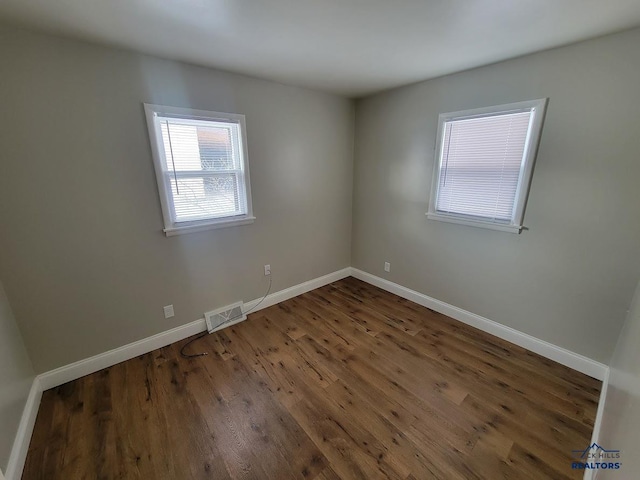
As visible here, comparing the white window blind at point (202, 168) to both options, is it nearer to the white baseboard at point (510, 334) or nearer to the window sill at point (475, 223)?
the window sill at point (475, 223)

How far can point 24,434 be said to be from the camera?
4.90 feet

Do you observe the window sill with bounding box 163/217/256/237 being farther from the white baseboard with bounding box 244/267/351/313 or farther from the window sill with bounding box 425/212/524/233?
the window sill with bounding box 425/212/524/233

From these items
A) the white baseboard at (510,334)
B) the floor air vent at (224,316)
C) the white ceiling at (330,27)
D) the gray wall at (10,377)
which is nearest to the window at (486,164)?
the white ceiling at (330,27)

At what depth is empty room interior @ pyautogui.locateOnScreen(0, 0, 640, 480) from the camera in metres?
1.45

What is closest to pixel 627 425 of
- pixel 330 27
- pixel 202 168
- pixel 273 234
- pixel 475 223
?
pixel 475 223

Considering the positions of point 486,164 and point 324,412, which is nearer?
point 324,412

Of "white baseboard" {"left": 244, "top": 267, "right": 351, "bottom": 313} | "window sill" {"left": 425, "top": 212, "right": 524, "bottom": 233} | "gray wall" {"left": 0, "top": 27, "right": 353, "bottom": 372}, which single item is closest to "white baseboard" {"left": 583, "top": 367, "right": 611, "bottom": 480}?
"window sill" {"left": 425, "top": 212, "right": 524, "bottom": 233}

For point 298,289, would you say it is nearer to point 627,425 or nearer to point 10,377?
point 10,377

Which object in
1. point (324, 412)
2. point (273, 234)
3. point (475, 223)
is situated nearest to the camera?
point (324, 412)

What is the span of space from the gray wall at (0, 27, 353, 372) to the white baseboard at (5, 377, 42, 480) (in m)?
0.19

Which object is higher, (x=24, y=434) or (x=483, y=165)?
(x=483, y=165)

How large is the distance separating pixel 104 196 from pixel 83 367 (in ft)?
4.38

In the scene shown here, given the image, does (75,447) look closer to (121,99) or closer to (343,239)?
(121,99)

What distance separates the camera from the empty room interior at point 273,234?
4.75 feet
